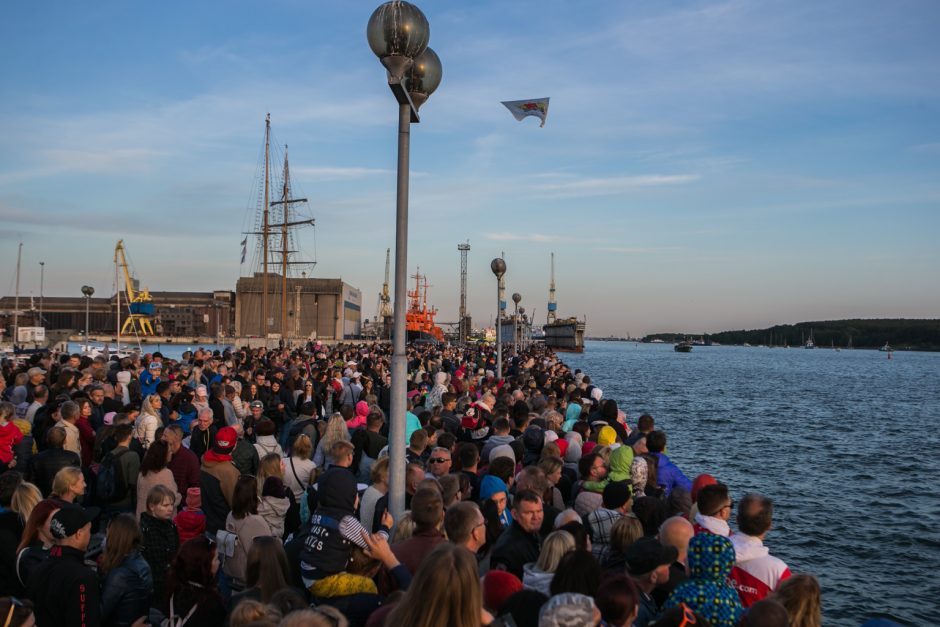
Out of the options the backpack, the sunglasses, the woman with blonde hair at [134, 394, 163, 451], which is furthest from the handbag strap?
the sunglasses

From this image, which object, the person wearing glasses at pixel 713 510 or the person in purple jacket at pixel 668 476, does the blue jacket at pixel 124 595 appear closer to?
the person wearing glasses at pixel 713 510

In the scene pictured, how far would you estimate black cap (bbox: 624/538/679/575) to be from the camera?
4.39 meters

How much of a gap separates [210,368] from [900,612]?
47.3 feet

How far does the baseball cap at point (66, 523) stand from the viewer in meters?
4.27

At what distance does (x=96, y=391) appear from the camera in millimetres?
10164

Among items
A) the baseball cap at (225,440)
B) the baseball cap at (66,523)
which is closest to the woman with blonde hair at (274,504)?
the baseball cap at (225,440)

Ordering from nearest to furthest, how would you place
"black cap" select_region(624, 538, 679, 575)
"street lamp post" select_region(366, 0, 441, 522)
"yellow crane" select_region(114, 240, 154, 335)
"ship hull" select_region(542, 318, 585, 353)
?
"black cap" select_region(624, 538, 679, 575), "street lamp post" select_region(366, 0, 441, 522), "yellow crane" select_region(114, 240, 154, 335), "ship hull" select_region(542, 318, 585, 353)

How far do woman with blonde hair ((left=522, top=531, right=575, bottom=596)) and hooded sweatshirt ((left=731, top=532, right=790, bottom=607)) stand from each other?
4.29 ft

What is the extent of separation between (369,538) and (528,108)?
26.3 feet

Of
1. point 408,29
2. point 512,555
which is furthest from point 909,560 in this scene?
point 408,29

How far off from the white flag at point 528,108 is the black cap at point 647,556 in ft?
24.4

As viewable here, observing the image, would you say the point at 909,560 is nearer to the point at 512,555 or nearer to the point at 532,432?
the point at 532,432

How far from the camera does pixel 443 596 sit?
2.81m

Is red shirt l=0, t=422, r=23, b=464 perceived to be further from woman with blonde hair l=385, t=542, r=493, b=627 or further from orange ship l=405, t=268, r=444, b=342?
orange ship l=405, t=268, r=444, b=342
